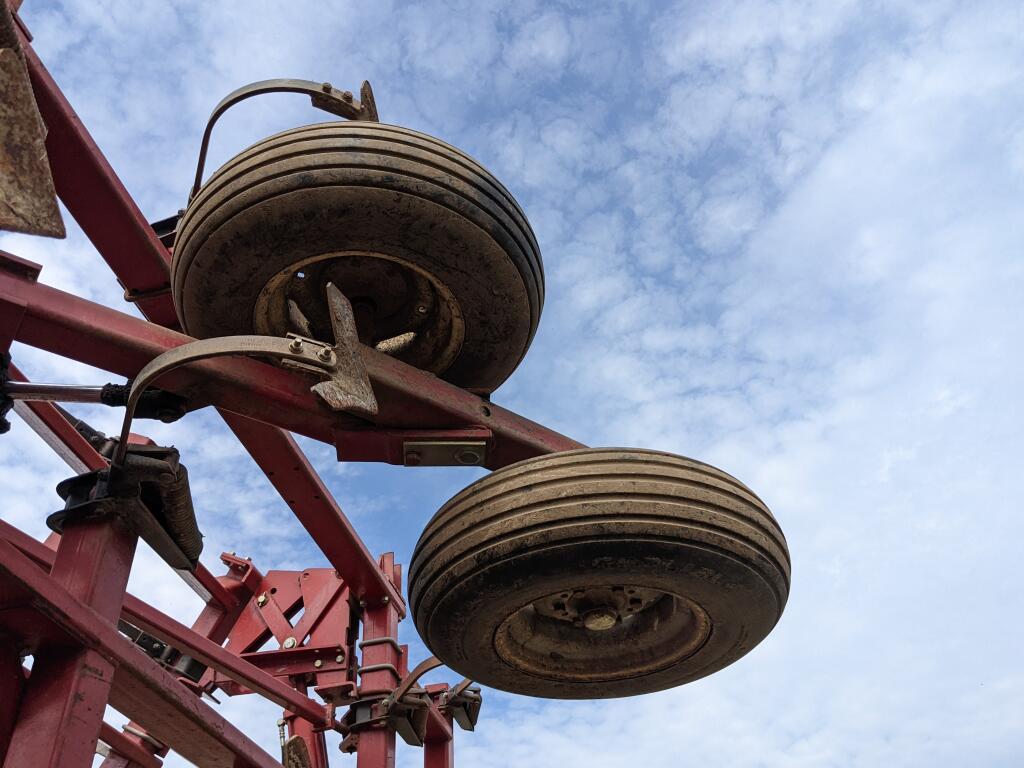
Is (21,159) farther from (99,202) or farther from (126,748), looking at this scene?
(126,748)

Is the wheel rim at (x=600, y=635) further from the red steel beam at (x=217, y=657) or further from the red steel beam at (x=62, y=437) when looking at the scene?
the red steel beam at (x=62, y=437)

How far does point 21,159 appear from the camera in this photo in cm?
132

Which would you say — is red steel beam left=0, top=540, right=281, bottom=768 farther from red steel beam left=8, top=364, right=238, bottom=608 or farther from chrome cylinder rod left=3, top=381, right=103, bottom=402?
red steel beam left=8, top=364, right=238, bottom=608

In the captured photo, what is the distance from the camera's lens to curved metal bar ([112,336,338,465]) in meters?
2.35

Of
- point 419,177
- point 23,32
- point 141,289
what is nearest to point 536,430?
point 419,177

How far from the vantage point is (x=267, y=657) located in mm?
5215

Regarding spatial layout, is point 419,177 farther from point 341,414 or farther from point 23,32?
point 23,32

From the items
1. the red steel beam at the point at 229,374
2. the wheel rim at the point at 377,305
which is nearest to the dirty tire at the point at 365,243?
the wheel rim at the point at 377,305

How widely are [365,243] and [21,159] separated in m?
1.31

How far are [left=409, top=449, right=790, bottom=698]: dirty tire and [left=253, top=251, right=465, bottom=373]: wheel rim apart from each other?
0.59m

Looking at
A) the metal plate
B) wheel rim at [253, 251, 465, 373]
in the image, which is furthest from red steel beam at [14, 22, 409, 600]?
the metal plate

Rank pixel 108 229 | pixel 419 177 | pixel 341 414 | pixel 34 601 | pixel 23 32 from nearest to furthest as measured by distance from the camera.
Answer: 1. pixel 34 601
2. pixel 419 177
3. pixel 341 414
4. pixel 23 32
5. pixel 108 229

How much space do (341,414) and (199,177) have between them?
1.04 m

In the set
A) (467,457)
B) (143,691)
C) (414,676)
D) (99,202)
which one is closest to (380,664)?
(414,676)
